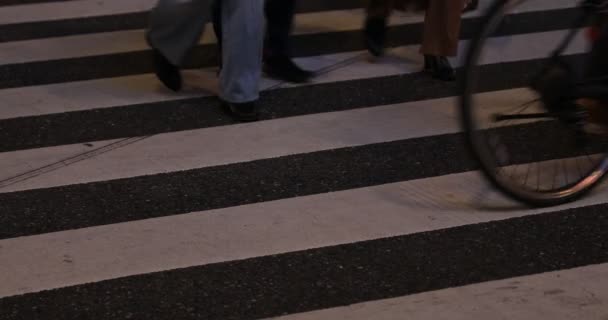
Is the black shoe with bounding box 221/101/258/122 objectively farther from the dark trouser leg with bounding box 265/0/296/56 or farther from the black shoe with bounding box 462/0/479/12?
the black shoe with bounding box 462/0/479/12

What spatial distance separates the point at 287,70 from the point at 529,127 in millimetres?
1660

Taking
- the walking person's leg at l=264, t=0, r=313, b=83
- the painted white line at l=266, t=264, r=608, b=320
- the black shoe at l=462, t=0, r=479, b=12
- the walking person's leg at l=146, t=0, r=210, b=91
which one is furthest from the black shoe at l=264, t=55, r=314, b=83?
the painted white line at l=266, t=264, r=608, b=320

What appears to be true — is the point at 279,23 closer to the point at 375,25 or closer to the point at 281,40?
the point at 281,40

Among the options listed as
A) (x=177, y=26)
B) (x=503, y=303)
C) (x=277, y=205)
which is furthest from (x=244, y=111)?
(x=503, y=303)

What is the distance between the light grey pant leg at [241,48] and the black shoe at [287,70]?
524 millimetres

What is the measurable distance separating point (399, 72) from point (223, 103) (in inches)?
41.8

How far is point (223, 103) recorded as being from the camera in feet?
18.6

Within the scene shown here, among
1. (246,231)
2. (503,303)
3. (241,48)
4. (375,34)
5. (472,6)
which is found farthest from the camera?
→ (472,6)

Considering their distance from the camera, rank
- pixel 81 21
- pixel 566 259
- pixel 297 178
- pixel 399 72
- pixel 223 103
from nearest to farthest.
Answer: pixel 566 259
pixel 297 178
pixel 223 103
pixel 399 72
pixel 81 21

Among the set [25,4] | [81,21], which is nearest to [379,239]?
[81,21]

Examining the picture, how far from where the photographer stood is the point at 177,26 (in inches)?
221

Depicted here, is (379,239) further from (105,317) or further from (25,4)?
(25,4)

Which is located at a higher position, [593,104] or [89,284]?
[593,104]

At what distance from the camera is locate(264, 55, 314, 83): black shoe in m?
6.03
